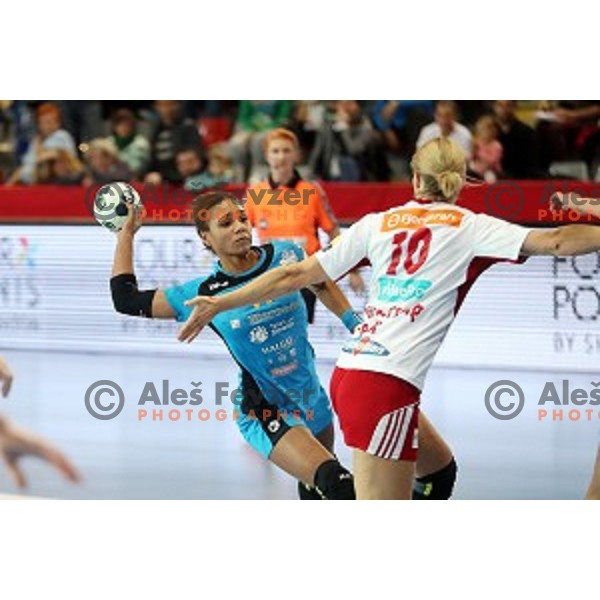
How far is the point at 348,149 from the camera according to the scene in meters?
8.30

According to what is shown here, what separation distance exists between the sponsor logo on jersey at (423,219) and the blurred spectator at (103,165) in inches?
72.9

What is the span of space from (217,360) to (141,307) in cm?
41

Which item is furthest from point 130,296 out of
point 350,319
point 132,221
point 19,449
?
point 19,449

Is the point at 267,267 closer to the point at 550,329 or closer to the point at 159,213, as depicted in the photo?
the point at 159,213

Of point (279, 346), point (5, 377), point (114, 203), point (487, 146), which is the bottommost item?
point (5, 377)

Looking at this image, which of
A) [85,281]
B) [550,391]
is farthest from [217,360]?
[550,391]

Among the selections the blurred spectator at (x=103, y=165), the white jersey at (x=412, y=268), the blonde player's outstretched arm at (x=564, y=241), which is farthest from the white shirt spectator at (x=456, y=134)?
the blurred spectator at (x=103, y=165)

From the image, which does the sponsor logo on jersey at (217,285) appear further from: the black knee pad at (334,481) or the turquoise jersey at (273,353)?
the black knee pad at (334,481)

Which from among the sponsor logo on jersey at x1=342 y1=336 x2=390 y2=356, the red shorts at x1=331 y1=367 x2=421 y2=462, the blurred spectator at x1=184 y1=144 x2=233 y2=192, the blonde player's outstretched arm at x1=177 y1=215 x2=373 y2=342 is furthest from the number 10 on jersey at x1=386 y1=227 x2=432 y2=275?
the blurred spectator at x1=184 y1=144 x2=233 y2=192

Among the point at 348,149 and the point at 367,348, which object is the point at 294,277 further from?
the point at 348,149

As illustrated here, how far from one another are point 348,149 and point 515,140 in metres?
1.26

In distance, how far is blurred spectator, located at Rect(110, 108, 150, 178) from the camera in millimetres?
7359

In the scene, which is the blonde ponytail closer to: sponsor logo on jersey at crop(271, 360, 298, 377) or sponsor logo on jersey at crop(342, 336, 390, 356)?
sponsor logo on jersey at crop(342, 336, 390, 356)

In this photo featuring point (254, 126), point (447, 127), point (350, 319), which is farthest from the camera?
point (254, 126)
